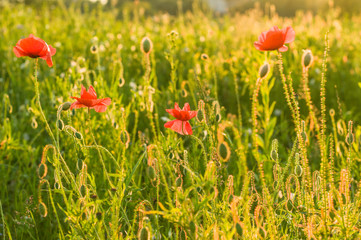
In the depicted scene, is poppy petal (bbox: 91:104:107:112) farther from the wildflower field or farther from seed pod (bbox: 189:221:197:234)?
seed pod (bbox: 189:221:197:234)

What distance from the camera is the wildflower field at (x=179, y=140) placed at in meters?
1.18

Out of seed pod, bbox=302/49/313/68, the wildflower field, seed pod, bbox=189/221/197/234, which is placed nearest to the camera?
seed pod, bbox=189/221/197/234

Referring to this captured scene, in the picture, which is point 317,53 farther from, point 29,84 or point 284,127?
point 29,84

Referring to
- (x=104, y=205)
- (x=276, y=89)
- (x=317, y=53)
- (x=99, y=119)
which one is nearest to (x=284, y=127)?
Answer: (x=276, y=89)

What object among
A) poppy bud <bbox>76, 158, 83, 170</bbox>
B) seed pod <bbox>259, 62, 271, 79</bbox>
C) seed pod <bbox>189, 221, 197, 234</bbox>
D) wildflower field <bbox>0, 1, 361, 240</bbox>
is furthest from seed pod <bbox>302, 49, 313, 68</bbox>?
poppy bud <bbox>76, 158, 83, 170</bbox>

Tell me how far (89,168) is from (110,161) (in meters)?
0.13

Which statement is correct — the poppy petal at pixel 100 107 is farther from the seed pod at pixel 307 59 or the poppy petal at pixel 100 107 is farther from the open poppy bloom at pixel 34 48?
the seed pod at pixel 307 59

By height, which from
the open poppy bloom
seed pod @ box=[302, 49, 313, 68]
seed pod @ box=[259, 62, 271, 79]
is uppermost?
the open poppy bloom

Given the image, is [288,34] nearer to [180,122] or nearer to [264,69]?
[264,69]

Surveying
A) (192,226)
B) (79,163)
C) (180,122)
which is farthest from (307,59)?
(79,163)

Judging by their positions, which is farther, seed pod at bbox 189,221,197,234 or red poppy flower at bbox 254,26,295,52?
red poppy flower at bbox 254,26,295,52

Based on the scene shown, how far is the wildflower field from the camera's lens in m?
1.18

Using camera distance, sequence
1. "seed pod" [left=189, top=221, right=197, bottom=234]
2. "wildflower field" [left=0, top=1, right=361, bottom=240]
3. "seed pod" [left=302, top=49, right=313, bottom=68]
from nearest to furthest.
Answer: "seed pod" [left=189, top=221, right=197, bottom=234] → "wildflower field" [left=0, top=1, right=361, bottom=240] → "seed pod" [left=302, top=49, right=313, bottom=68]

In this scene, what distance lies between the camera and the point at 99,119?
2211mm
